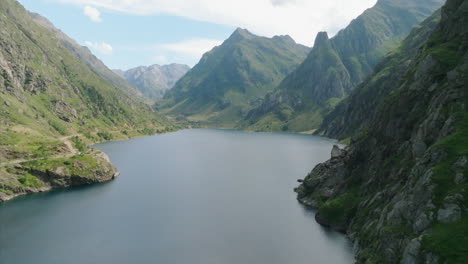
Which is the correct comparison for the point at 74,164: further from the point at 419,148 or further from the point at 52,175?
the point at 419,148

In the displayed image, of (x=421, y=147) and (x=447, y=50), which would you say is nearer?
(x=421, y=147)

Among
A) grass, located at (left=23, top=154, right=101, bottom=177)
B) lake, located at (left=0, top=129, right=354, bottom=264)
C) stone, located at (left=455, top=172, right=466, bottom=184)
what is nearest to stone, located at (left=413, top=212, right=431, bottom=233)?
stone, located at (left=455, top=172, right=466, bottom=184)

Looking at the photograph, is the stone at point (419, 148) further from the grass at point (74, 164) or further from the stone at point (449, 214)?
the grass at point (74, 164)

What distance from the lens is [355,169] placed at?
106 meters

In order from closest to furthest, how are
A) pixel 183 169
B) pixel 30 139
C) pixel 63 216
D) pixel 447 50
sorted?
1. pixel 447 50
2. pixel 63 216
3. pixel 30 139
4. pixel 183 169

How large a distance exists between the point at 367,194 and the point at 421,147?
68.8ft

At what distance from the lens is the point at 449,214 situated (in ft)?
188

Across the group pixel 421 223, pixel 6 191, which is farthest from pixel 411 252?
pixel 6 191

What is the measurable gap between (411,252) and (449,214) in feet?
27.1

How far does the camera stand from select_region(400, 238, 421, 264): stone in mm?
56531

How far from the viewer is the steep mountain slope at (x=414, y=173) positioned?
190 feet

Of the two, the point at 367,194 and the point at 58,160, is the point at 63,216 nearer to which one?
the point at 58,160

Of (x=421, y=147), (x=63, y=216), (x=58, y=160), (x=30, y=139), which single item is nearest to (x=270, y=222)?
(x=421, y=147)

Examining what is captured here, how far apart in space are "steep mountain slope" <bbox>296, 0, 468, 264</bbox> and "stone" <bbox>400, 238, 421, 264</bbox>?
148 millimetres
